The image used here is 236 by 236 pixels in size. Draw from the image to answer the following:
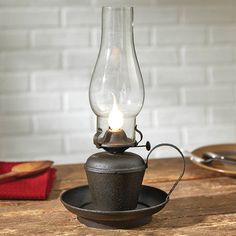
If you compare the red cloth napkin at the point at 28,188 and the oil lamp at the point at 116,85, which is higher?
the oil lamp at the point at 116,85

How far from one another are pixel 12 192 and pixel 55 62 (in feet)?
2.85

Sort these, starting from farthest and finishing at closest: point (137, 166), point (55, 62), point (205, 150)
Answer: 1. point (55, 62)
2. point (205, 150)
3. point (137, 166)

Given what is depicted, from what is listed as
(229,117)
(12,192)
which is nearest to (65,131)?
(229,117)

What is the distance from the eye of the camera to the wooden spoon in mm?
1197

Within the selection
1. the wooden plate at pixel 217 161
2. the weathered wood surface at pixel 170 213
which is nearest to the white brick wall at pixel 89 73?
the wooden plate at pixel 217 161

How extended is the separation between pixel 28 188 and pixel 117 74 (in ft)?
1.18

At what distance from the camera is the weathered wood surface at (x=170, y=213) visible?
907 mm

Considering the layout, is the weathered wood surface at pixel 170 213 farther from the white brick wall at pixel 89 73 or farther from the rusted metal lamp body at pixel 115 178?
the white brick wall at pixel 89 73

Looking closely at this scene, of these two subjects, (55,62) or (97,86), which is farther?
(55,62)

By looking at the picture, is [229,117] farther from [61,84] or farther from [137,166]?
[137,166]

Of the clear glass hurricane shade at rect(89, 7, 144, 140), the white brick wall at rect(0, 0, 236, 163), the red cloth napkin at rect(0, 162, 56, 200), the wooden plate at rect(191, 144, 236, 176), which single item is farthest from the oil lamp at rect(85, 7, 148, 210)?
the white brick wall at rect(0, 0, 236, 163)

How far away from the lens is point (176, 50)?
200cm

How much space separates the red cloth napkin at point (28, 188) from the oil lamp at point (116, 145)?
13 cm

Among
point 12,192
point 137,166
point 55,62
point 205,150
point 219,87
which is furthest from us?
point 219,87
